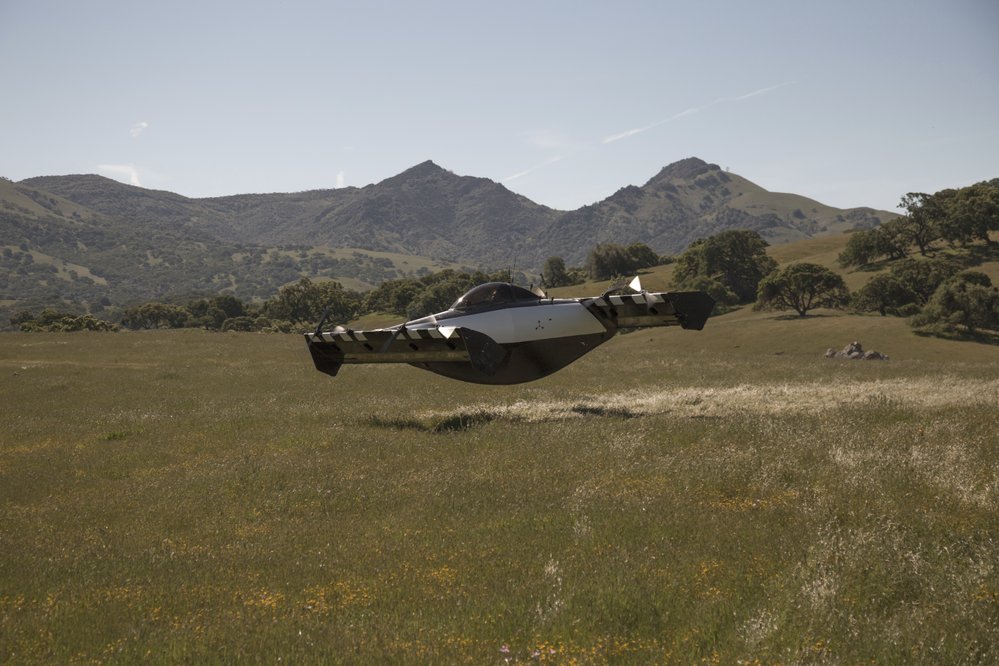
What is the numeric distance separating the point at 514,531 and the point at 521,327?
1091 cm

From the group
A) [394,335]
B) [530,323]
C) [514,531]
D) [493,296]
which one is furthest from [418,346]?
[514,531]

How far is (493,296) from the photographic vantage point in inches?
875

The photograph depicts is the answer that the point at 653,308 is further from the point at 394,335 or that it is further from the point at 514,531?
the point at 514,531

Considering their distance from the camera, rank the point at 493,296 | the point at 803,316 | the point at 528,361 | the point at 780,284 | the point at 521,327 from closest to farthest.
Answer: the point at 521,327 < the point at 528,361 < the point at 493,296 < the point at 803,316 < the point at 780,284

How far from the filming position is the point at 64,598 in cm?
931

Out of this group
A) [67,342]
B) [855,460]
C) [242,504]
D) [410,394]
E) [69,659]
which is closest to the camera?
[69,659]

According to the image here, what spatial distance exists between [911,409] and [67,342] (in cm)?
5807

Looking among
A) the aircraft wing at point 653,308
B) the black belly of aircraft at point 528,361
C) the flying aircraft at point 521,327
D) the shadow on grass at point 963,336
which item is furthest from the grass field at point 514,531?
the shadow on grass at point 963,336

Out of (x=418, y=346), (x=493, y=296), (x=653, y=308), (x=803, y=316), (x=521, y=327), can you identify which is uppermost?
(x=493, y=296)

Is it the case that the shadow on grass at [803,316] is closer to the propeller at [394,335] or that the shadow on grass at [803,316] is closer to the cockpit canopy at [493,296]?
the cockpit canopy at [493,296]

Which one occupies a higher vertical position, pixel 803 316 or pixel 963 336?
pixel 803 316

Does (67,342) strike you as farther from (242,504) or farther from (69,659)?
(69,659)

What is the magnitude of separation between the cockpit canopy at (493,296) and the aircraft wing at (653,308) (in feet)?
6.89

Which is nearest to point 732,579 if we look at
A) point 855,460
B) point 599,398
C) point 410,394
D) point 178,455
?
point 855,460
